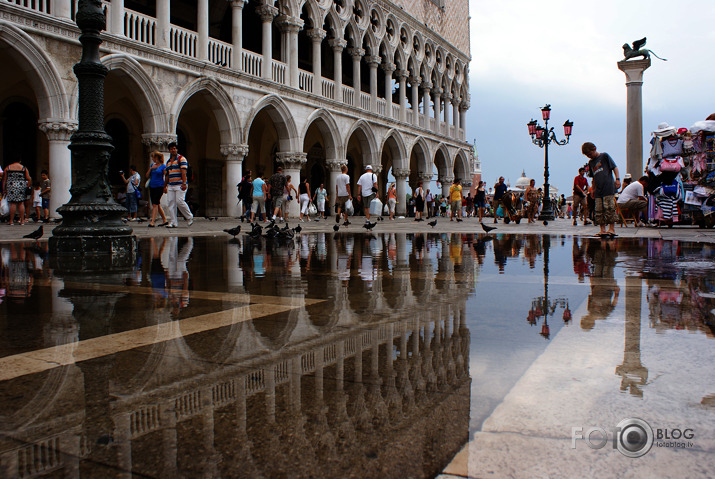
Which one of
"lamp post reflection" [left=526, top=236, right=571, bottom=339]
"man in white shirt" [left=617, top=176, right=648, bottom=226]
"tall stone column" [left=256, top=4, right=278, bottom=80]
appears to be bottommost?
"lamp post reflection" [left=526, top=236, right=571, bottom=339]

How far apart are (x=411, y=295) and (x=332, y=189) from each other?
22196 mm

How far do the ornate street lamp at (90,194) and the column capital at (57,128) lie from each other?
10.00 meters

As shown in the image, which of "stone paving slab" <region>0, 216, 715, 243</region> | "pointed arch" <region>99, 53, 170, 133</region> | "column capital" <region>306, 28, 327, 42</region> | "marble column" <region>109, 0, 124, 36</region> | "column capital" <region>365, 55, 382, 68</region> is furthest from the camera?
"column capital" <region>365, 55, 382, 68</region>

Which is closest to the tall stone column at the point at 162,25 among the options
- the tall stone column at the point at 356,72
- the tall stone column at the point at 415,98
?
the tall stone column at the point at 356,72

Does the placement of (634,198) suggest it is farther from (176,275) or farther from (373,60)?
(373,60)

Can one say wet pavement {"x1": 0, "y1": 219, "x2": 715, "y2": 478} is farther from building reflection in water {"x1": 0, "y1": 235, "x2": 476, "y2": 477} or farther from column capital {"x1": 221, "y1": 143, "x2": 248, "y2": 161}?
column capital {"x1": 221, "y1": 143, "x2": 248, "y2": 161}

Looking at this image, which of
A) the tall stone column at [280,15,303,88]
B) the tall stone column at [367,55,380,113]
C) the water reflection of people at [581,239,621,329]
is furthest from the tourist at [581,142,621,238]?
the tall stone column at [367,55,380,113]

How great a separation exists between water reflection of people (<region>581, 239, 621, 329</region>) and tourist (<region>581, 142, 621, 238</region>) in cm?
327

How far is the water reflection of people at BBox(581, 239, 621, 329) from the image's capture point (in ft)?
9.60

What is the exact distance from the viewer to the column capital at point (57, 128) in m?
14.1

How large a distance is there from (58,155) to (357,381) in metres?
14.7

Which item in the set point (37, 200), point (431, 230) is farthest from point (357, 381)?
point (37, 200)

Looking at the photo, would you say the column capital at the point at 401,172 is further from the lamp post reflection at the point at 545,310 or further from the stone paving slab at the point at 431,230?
the lamp post reflection at the point at 545,310

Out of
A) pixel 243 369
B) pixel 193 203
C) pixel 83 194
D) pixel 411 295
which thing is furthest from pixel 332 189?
pixel 243 369
